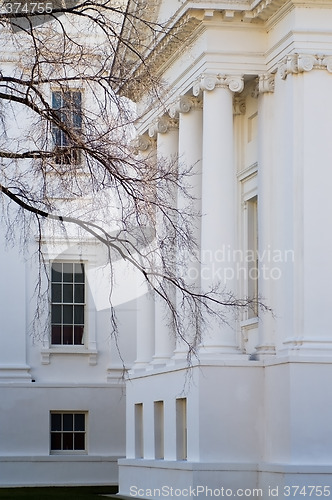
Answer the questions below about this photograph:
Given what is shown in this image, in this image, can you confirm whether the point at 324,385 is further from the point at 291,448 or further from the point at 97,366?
the point at 97,366

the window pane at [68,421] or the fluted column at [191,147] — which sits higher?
the fluted column at [191,147]

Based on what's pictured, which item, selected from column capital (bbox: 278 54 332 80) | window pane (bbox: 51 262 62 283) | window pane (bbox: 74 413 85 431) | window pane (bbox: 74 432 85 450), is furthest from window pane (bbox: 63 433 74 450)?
column capital (bbox: 278 54 332 80)

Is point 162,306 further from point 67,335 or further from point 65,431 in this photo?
point 65,431

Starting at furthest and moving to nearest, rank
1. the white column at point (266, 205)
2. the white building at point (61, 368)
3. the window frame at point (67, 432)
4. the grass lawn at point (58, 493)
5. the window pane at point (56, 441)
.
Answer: the window pane at point (56, 441) → the window frame at point (67, 432) → the white building at point (61, 368) → the grass lawn at point (58, 493) → the white column at point (266, 205)

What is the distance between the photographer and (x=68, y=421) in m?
40.2

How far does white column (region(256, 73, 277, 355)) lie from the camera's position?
89.7ft

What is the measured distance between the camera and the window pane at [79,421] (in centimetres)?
4031

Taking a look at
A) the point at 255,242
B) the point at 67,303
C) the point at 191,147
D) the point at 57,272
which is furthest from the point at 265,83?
the point at 67,303

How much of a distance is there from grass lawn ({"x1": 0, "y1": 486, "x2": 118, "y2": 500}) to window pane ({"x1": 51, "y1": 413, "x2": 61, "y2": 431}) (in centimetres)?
234

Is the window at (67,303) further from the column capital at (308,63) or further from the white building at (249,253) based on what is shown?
the column capital at (308,63)

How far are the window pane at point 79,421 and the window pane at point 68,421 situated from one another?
0.15 meters

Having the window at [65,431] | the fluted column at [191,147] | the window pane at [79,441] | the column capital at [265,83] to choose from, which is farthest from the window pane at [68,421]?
the column capital at [265,83]

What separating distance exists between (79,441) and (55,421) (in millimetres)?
954

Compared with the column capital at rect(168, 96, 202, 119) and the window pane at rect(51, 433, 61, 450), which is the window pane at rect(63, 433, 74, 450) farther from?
the column capital at rect(168, 96, 202, 119)
